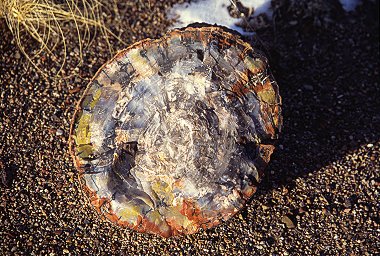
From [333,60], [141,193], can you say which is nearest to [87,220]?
[141,193]

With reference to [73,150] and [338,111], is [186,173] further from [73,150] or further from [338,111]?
[338,111]

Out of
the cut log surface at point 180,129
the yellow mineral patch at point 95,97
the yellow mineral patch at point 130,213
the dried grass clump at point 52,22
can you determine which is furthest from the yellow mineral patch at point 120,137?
the dried grass clump at point 52,22

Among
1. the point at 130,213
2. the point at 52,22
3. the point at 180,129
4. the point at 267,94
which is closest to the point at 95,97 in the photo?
the point at 180,129

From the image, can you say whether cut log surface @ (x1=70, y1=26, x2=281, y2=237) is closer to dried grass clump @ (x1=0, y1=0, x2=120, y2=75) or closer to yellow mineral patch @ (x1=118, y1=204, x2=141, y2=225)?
yellow mineral patch @ (x1=118, y1=204, x2=141, y2=225)

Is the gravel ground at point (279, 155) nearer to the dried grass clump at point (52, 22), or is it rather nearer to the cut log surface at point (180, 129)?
the dried grass clump at point (52, 22)

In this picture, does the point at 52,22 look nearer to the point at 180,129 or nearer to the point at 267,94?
the point at 180,129

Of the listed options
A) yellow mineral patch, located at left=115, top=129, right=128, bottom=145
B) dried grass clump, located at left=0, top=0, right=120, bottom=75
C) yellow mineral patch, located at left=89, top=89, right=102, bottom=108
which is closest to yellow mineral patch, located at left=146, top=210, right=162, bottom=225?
yellow mineral patch, located at left=115, top=129, right=128, bottom=145
